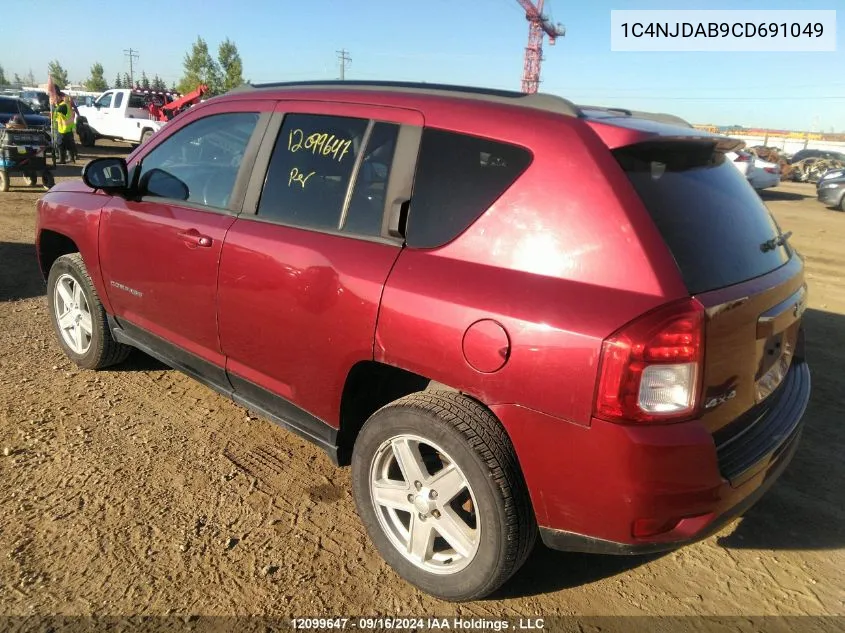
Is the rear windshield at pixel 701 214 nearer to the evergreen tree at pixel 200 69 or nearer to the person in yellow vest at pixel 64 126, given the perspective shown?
the person in yellow vest at pixel 64 126

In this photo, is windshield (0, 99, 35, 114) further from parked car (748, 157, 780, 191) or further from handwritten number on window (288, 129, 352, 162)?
parked car (748, 157, 780, 191)

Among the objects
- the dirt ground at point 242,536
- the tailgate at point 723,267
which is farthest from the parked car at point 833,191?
the tailgate at point 723,267

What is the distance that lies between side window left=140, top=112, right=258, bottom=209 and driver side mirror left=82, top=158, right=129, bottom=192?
0.12m

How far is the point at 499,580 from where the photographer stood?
7.34ft

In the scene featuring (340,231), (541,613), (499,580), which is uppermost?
(340,231)

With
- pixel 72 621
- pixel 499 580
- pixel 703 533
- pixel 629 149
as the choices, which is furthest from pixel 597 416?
pixel 72 621

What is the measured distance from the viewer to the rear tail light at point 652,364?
1840 millimetres

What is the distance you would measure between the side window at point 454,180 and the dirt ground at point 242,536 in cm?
141

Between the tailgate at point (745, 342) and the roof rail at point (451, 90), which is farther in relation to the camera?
the roof rail at point (451, 90)

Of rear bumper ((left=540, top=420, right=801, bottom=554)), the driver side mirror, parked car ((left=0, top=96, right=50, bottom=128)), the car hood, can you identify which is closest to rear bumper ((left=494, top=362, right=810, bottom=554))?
rear bumper ((left=540, top=420, right=801, bottom=554))

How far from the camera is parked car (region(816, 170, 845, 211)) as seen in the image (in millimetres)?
16062

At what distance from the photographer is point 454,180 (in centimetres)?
234

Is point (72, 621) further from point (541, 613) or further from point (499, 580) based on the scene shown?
point (541, 613)

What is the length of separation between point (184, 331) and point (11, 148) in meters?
10.5
